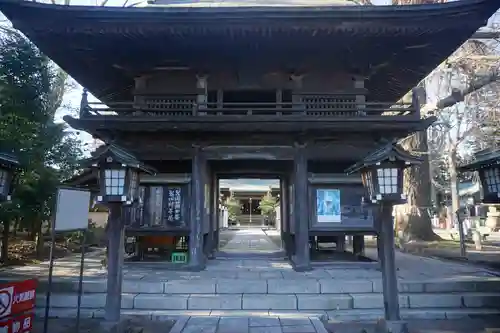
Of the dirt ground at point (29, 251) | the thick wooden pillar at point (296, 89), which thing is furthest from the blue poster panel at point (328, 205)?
the dirt ground at point (29, 251)

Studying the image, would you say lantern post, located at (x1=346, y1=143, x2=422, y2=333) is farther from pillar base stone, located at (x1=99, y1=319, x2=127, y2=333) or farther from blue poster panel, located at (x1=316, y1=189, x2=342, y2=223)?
pillar base stone, located at (x1=99, y1=319, x2=127, y2=333)

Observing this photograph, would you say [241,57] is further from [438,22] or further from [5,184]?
[5,184]

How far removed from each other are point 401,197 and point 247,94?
605 cm

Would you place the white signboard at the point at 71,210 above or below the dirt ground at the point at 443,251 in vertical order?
above

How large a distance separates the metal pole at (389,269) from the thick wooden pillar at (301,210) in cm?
319

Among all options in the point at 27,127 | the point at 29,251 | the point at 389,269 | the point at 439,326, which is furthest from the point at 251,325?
the point at 29,251

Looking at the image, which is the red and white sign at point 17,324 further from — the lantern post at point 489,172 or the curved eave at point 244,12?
the lantern post at point 489,172

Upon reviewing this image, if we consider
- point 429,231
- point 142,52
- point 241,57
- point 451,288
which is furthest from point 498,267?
point 142,52

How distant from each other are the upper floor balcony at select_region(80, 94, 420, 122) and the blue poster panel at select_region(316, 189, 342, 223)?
2.07 metres

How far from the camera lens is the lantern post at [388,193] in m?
5.66

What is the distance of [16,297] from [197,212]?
16.9ft

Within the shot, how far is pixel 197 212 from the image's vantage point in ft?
30.0

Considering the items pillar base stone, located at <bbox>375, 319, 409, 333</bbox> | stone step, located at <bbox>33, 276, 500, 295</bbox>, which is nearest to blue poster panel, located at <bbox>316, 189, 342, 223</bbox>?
stone step, located at <bbox>33, 276, 500, 295</bbox>

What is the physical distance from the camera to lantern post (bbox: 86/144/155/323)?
5652 millimetres
